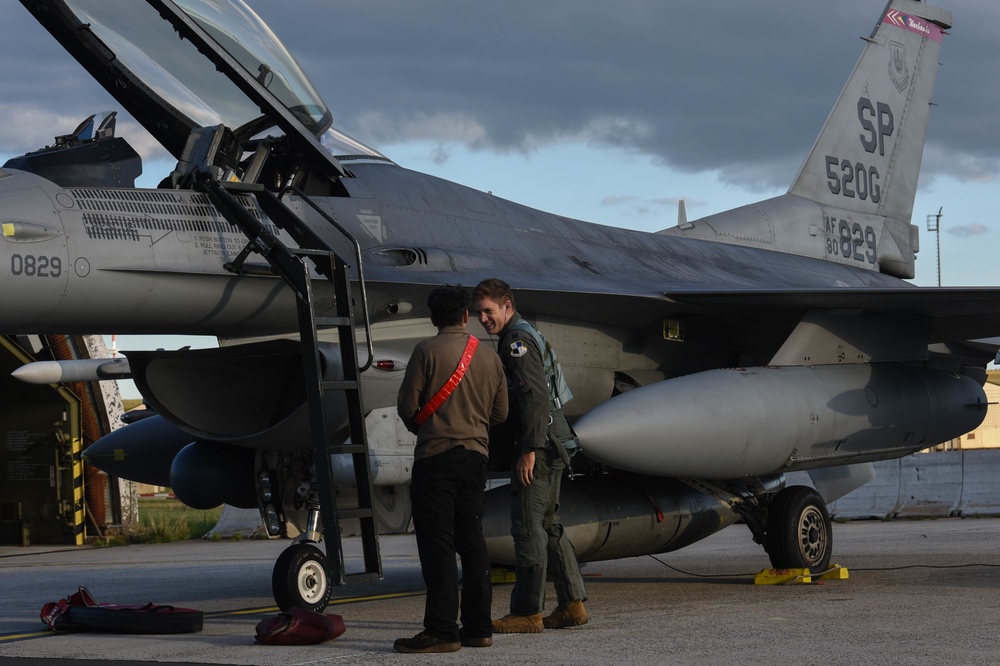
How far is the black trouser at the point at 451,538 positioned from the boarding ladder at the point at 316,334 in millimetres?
612

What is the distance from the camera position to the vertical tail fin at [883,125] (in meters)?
12.8

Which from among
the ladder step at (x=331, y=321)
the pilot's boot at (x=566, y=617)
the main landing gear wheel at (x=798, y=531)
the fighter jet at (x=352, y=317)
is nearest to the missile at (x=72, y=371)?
the fighter jet at (x=352, y=317)

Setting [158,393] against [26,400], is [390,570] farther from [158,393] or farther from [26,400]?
[26,400]

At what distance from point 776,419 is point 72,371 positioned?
20.2ft

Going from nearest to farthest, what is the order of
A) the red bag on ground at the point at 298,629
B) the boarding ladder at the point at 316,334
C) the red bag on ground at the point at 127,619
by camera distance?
the red bag on ground at the point at 298,629 < the boarding ladder at the point at 316,334 < the red bag on ground at the point at 127,619

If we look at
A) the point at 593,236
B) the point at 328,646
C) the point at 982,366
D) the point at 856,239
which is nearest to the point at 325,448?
the point at 328,646

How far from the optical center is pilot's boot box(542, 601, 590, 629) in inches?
241

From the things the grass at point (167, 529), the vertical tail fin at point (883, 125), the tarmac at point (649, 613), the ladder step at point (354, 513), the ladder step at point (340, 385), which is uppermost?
the vertical tail fin at point (883, 125)

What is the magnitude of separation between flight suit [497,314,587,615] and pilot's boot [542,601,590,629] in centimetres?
3

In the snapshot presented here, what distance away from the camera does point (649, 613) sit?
6.89m

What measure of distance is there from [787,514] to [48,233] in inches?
223

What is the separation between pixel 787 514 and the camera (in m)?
8.91

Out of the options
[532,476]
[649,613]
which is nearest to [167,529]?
[649,613]

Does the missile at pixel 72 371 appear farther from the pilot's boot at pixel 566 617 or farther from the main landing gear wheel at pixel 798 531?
the main landing gear wheel at pixel 798 531
